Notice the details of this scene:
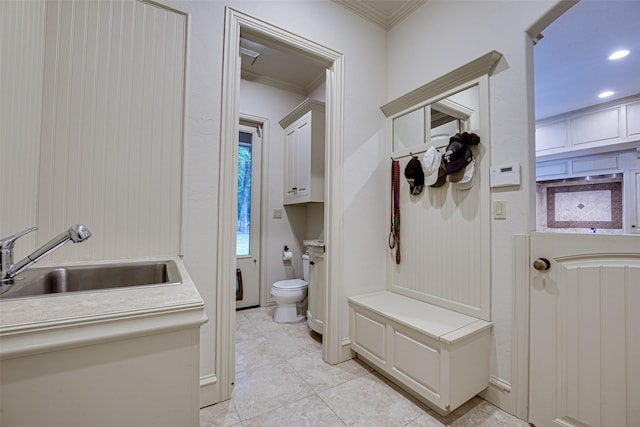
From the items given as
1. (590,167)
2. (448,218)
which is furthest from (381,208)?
(590,167)

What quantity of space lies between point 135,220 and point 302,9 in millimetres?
1812

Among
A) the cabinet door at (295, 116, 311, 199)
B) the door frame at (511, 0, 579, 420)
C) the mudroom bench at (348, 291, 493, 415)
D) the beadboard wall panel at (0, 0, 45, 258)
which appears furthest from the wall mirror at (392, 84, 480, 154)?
the beadboard wall panel at (0, 0, 45, 258)

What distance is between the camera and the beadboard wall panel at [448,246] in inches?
64.4

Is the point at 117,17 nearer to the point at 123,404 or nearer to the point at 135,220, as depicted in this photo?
the point at 135,220

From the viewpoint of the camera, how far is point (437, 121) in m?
1.92

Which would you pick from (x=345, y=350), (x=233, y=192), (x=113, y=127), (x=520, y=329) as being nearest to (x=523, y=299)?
(x=520, y=329)

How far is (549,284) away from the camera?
4.47ft

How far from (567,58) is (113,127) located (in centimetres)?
393

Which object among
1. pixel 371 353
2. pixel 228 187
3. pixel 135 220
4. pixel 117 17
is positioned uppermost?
pixel 117 17

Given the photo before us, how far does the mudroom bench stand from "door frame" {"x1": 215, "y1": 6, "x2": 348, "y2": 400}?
0.86 feet

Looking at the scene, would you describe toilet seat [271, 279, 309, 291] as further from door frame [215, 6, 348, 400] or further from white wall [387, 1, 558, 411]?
white wall [387, 1, 558, 411]

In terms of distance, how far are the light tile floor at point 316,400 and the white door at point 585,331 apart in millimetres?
280

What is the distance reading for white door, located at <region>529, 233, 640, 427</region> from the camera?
44.9 inches

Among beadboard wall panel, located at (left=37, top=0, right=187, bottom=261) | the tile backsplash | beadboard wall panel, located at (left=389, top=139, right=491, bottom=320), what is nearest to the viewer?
beadboard wall panel, located at (left=37, top=0, right=187, bottom=261)
